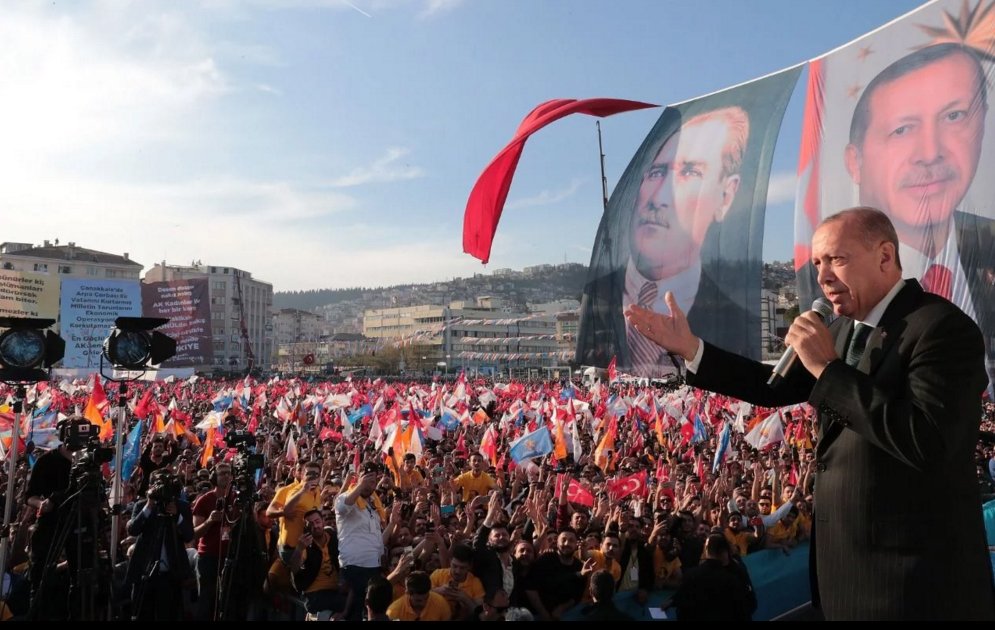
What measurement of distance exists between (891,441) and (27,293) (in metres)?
37.7

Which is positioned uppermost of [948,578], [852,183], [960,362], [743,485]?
[852,183]

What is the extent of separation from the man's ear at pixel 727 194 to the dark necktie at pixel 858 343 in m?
10.1

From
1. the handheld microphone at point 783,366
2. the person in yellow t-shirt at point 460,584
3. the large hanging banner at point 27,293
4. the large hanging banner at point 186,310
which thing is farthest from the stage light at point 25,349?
the large hanging banner at point 186,310

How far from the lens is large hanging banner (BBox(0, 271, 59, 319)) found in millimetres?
33156

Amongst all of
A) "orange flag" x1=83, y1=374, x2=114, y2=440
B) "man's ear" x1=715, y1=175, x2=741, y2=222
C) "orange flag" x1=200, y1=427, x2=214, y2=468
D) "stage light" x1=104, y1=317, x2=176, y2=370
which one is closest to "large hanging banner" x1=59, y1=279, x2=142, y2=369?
"orange flag" x1=83, y1=374, x2=114, y2=440

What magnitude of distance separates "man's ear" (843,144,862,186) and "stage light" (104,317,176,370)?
7.69 meters

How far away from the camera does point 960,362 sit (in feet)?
5.76

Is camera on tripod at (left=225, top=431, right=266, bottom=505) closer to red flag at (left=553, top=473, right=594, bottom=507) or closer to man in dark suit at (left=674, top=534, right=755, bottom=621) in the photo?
man in dark suit at (left=674, top=534, right=755, bottom=621)

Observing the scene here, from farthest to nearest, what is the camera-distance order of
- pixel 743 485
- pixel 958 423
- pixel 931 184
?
1. pixel 743 485
2. pixel 931 184
3. pixel 958 423

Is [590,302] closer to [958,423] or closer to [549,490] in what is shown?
[549,490]

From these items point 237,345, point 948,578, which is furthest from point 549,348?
point 948,578

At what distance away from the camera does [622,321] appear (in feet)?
42.3

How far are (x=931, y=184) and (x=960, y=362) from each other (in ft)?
25.7

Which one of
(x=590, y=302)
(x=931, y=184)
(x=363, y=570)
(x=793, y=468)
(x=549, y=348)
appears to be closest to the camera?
(x=363, y=570)
